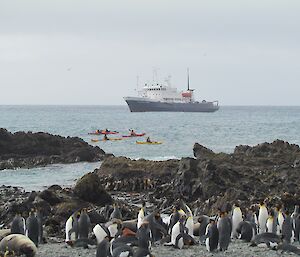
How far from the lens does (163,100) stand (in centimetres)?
14238

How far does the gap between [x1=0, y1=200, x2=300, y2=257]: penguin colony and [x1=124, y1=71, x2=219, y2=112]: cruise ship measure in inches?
4878

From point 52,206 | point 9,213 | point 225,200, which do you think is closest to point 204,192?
point 225,200

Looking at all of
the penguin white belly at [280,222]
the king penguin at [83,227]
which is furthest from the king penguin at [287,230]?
the king penguin at [83,227]

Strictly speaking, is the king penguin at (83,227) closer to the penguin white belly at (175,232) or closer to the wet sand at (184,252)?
the wet sand at (184,252)

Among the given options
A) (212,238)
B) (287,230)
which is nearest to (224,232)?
(212,238)

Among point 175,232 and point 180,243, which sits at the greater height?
point 175,232

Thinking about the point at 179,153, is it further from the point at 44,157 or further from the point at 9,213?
the point at 9,213

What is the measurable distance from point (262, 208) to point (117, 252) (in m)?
5.34

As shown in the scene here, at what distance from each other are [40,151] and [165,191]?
18.8 meters

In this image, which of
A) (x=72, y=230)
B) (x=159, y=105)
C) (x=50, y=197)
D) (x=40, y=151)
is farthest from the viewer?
(x=159, y=105)

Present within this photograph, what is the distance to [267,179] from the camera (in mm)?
23766

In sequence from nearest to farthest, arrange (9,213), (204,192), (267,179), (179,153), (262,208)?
(262,208), (9,213), (204,192), (267,179), (179,153)

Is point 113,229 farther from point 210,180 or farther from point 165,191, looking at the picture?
point 165,191

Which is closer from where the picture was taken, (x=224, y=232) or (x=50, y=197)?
(x=224, y=232)
